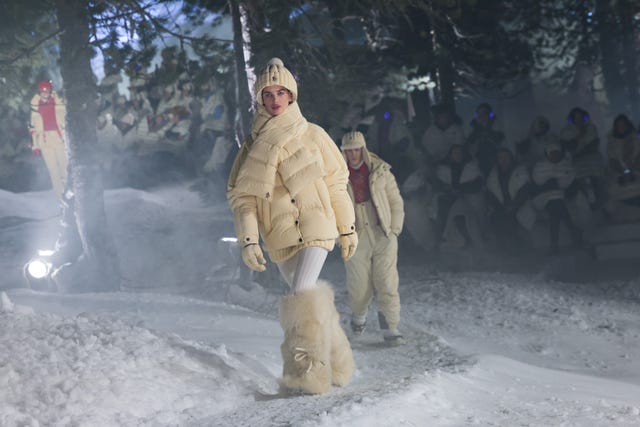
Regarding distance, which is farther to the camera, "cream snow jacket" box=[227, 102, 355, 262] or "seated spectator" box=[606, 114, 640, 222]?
"seated spectator" box=[606, 114, 640, 222]

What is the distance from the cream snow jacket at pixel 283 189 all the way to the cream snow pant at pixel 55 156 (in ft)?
38.6

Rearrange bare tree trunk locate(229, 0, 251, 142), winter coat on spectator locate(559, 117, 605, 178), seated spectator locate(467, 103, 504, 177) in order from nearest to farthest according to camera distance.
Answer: bare tree trunk locate(229, 0, 251, 142)
winter coat on spectator locate(559, 117, 605, 178)
seated spectator locate(467, 103, 504, 177)

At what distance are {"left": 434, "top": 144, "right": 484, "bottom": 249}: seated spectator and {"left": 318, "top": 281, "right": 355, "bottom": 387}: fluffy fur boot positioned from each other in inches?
Answer: 279

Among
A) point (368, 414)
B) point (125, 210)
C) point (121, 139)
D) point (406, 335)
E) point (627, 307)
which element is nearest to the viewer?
point (368, 414)

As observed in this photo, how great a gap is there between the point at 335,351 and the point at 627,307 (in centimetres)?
528

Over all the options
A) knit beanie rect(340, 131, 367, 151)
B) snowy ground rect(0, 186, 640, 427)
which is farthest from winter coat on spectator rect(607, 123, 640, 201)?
knit beanie rect(340, 131, 367, 151)

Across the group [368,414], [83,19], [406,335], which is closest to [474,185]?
[406,335]

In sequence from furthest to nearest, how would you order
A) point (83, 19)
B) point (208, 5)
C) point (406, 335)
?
point (208, 5)
point (83, 19)
point (406, 335)

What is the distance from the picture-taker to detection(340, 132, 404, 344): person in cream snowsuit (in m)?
7.41

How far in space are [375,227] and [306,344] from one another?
2.90 m

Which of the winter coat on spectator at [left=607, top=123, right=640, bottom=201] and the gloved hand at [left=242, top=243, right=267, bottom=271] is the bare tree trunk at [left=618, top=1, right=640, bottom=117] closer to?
the winter coat on spectator at [left=607, top=123, right=640, bottom=201]

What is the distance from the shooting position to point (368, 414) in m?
3.87

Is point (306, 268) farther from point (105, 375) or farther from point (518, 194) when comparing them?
point (518, 194)

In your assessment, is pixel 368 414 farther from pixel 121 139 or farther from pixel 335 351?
pixel 121 139
